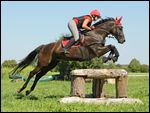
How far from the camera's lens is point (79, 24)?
395 inches

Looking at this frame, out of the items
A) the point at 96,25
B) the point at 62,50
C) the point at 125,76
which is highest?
the point at 96,25

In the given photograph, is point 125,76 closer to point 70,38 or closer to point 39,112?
point 70,38

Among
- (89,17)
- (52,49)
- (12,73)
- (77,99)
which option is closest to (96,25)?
(89,17)

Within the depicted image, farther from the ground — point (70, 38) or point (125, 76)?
point (70, 38)

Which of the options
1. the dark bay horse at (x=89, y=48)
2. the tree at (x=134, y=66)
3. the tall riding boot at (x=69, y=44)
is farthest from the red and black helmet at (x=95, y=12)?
the tree at (x=134, y=66)

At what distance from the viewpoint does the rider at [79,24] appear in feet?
32.3

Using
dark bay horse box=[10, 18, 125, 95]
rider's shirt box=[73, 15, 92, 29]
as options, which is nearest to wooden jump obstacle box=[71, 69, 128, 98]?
dark bay horse box=[10, 18, 125, 95]

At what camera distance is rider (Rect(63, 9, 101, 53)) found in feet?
32.3

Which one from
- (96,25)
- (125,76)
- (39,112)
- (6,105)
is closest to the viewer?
(39,112)

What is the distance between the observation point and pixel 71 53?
1005 centimetres

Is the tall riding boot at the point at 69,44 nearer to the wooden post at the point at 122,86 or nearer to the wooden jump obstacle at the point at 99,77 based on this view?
the wooden jump obstacle at the point at 99,77

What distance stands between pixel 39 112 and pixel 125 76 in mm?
3122

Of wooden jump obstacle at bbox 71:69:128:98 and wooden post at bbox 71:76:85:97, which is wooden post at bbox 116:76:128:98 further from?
wooden post at bbox 71:76:85:97

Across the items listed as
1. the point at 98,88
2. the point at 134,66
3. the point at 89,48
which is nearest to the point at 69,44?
the point at 89,48
